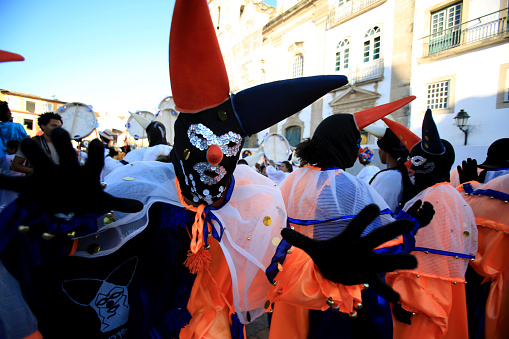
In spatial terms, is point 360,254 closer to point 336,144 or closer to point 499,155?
point 336,144

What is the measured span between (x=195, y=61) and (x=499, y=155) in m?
3.55

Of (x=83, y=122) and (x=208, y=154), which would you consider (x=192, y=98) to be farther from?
(x=83, y=122)

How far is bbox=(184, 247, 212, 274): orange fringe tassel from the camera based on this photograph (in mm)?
1329

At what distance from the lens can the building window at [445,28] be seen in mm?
10711

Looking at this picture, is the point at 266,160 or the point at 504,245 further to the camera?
the point at 266,160

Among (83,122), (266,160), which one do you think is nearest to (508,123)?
(266,160)

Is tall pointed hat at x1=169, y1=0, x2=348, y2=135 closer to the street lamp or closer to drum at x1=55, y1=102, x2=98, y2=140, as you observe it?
drum at x1=55, y1=102, x2=98, y2=140

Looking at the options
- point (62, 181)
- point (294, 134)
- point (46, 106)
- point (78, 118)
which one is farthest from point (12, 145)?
point (46, 106)

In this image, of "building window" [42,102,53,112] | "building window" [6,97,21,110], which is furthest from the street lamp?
"building window" [6,97,21,110]

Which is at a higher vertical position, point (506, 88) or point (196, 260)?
point (506, 88)

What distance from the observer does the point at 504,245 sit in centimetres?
223

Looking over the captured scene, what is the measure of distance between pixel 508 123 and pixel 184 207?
12432 millimetres

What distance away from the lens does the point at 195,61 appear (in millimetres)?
1218

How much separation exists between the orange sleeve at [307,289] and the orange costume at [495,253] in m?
1.69
